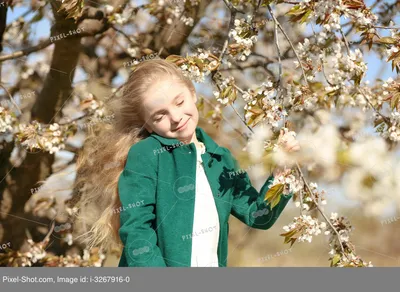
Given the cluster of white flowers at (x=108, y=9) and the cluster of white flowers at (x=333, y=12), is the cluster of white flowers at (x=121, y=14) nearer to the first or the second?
the cluster of white flowers at (x=108, y=9)

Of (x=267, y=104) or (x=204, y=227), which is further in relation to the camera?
(x=204, y=227)

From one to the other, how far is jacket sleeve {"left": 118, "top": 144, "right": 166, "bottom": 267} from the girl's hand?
33 centimetres

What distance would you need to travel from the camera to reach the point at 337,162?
1935 millimetres

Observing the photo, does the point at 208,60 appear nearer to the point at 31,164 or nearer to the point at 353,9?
the point at 353,9

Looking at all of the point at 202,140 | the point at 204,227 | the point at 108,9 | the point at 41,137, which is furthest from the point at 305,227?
the point at 108,9

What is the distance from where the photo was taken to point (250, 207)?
1542mm

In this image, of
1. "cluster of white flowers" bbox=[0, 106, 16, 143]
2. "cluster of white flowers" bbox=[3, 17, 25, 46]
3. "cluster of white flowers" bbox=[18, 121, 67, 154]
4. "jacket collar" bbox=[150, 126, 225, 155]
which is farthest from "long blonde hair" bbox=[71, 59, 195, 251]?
"cluster of white flowers" bbox=[3, 17, 25, 46]

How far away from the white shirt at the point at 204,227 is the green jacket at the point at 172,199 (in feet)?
0.05

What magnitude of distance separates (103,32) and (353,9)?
1.19m

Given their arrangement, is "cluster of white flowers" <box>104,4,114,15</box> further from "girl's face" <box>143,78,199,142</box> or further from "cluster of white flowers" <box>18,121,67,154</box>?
"girl's face" <box>143,78,199,142</box>

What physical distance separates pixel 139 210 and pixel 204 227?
0.57ft

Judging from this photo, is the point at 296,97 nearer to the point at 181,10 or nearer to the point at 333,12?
the point at 333,12

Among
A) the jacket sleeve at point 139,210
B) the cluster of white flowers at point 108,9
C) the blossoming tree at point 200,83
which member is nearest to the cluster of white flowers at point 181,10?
the blossoming tree at point 200,83

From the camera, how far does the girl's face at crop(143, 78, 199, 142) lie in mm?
1497
